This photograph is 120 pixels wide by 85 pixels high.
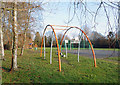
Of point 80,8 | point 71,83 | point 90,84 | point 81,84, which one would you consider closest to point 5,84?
point 71,83

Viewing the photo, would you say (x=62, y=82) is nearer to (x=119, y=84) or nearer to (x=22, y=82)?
(x=22, y=82)

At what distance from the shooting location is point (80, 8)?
272 centimetres

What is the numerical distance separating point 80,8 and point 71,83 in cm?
268

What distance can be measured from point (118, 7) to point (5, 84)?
4415 millimetres

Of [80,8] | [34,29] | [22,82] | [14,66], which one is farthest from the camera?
[34,29]

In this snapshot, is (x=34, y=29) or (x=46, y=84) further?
(x=34, y=29)

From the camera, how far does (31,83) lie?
417 cm

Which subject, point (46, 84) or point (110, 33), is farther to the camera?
→ point (46, 84)

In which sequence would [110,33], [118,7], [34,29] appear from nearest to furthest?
1. [118,7]
2. [110,33]
3. [34,29]

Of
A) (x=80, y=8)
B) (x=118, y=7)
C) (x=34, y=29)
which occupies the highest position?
(x=34, y=29)

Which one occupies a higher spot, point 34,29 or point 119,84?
point 34,29

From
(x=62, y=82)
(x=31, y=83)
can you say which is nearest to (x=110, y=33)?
(x=62, y=82)

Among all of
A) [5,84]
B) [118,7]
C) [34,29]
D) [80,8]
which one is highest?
[34,29]

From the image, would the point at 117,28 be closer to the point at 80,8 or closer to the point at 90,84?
the point at 80,8
